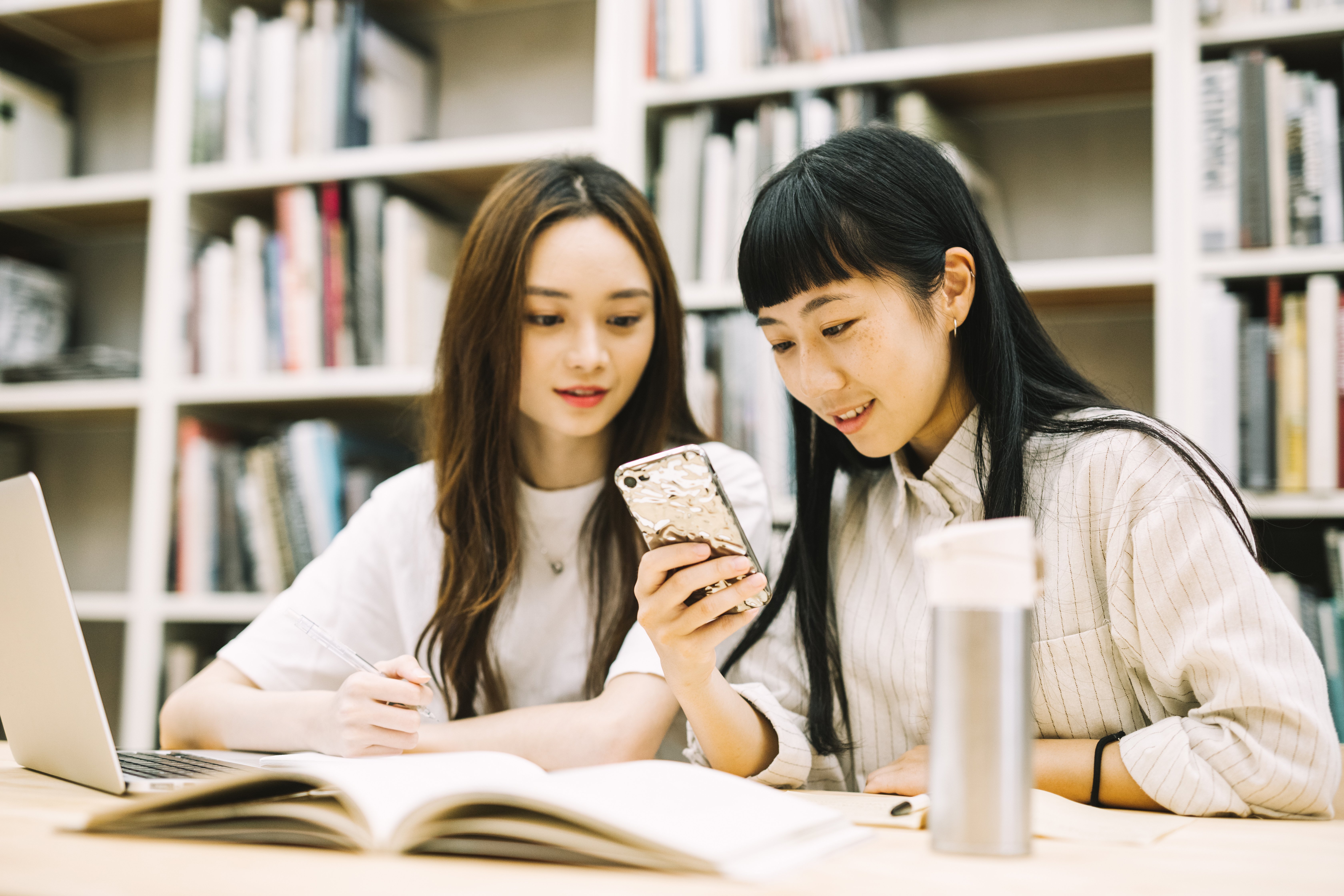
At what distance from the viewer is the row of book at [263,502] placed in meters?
2.00

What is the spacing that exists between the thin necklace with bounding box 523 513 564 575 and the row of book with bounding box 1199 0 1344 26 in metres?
1.22

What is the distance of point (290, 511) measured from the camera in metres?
2.01

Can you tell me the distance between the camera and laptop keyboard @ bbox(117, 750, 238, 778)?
89 centimetres

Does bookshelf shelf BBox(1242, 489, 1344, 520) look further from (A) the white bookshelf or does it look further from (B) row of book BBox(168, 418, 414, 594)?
(B) row of book BBox(168, 418, 414, 594)

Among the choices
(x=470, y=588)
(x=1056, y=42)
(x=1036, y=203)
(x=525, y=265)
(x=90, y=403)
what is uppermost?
(x=1056, y=42)

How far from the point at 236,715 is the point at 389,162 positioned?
1126 millimetres

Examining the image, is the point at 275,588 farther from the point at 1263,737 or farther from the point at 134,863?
the point at 1263,737

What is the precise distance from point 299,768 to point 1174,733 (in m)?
0.69

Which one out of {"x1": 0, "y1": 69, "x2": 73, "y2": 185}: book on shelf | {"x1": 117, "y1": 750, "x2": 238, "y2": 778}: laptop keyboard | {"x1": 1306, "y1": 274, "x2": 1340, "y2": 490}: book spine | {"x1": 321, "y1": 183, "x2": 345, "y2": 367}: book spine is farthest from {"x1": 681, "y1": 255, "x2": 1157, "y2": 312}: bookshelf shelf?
{"x1": 0, "y1": 69, "x2": 73, "y2": 185}: book on shelf

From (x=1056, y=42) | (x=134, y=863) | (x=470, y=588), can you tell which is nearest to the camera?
(x=134, y=863)

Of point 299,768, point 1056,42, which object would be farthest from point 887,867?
point 1056,42

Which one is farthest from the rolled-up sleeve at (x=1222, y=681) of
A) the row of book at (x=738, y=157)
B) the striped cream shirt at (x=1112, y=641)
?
the row of book at (x=738, y=157)

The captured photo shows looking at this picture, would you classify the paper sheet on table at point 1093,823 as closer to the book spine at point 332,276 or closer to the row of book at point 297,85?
the book spine at point 332,276

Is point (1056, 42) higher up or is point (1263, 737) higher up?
point (1056, 42)
